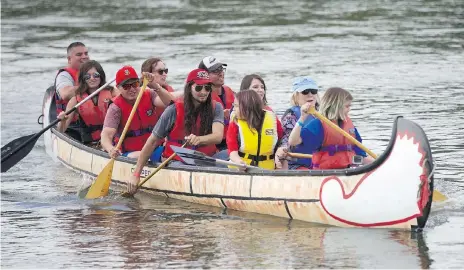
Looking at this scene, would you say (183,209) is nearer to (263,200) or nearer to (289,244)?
(263,200)

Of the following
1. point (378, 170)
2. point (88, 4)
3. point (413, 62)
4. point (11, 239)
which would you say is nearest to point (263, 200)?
point (378, 170)

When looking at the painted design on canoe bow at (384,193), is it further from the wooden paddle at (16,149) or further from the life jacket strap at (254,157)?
the wooden paddle at (16,149)

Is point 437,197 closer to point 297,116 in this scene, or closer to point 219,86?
point 297,116

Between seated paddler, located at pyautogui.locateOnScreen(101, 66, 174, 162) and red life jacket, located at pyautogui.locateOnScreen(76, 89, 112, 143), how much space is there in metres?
0.92

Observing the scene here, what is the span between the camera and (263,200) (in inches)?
425

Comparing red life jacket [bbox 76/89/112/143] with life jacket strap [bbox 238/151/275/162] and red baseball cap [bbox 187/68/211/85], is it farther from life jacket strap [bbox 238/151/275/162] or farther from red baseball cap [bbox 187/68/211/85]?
life jacket strap [bbox 238/151/275/162]

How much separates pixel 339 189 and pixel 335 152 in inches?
19.0

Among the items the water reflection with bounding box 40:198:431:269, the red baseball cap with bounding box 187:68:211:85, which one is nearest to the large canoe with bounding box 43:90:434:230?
the water reflection with bounding box 40:198:431:269

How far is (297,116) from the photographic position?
11.4 metres

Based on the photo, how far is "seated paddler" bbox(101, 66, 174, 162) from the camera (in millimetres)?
12328

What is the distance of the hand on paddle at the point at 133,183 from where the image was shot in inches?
473

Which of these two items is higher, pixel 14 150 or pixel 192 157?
pixel 192 157

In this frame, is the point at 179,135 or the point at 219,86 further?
the point at 219,86

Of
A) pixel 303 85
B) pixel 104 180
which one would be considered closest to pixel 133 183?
pixel 104 180
